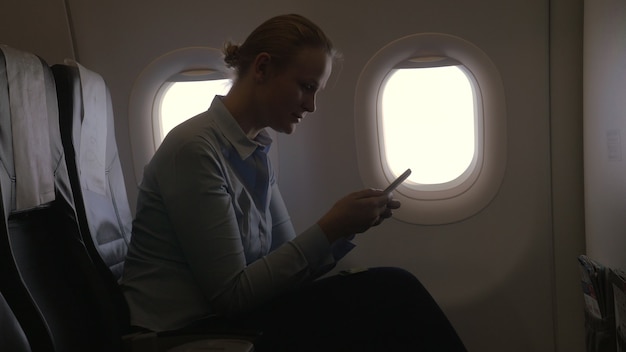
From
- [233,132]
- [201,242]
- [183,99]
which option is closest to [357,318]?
[201,242]

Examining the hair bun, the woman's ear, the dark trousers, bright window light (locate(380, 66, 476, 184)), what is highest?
the hair bun

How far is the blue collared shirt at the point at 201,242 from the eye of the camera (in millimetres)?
1143

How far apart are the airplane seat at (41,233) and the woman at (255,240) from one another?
10cm

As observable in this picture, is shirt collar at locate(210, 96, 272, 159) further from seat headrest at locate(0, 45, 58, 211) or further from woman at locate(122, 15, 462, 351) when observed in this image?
seat headrest at locate(0, 45, 58, 211)

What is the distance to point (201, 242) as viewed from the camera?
44.9 inches

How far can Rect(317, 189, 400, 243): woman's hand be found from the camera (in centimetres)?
123

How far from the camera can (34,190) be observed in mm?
1032

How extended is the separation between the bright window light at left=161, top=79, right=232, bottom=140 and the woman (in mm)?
756

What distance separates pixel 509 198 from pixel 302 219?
720mm

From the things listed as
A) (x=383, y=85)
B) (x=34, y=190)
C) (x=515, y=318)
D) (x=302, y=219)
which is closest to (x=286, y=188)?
(x=302, y=219)

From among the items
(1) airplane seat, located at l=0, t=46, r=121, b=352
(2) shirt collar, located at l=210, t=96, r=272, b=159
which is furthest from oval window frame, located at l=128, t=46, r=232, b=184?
(1) airplane seat, located at l=0, t=46, r=121, b=352

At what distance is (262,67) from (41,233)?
0.58 meters

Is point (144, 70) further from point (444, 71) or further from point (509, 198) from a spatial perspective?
point (509, 198)

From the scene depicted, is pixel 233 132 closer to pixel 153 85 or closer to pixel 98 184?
pixel 98 184
